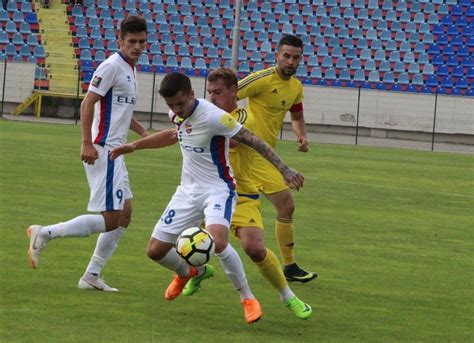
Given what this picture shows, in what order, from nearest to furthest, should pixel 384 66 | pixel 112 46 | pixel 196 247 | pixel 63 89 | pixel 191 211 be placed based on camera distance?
pixel 196 247
pixel 191 211
pixel 63 89
pixel 384 66
pixel 112 46

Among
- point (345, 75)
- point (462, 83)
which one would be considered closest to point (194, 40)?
point (345, 75)

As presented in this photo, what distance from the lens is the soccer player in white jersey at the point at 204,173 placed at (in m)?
7.66

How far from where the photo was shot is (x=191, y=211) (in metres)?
7.95

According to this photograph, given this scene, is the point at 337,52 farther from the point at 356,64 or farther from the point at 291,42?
the point at 291,42

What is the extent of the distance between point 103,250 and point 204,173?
1314 millimetres

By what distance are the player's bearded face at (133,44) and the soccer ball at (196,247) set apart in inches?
74.7

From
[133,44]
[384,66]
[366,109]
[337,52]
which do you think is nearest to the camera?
[133,44]

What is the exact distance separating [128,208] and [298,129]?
2501 mm

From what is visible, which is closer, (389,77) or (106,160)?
(106,160)

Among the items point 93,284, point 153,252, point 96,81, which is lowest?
point 93,284

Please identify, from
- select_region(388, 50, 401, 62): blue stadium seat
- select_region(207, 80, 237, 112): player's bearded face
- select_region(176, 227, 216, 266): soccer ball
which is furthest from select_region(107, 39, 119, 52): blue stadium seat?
select_region(176, 227, 216, 266): soccer ball

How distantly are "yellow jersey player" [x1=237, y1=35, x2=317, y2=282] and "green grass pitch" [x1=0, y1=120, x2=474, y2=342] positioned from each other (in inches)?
14.5

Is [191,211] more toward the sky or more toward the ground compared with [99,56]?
more toward the ground

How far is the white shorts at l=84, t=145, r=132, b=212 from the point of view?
8562mm
